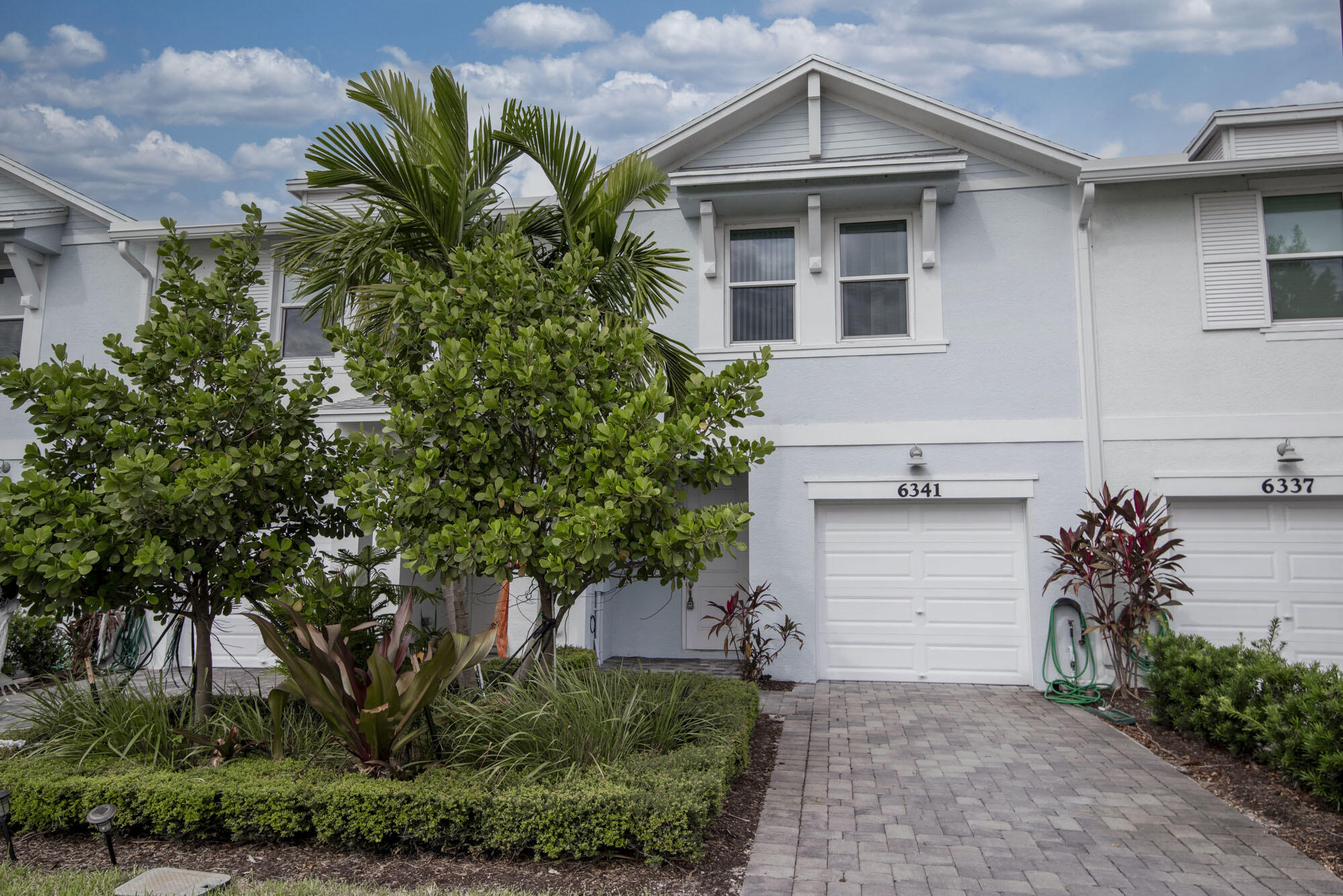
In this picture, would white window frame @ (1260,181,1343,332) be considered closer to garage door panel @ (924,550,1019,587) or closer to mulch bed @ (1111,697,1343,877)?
garage door panel @ (924,550,1019,587)

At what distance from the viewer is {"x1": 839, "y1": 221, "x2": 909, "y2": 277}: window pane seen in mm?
10062

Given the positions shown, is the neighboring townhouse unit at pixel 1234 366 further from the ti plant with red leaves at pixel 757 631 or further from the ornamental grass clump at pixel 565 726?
the ornamental grass clump at pixel 565 726

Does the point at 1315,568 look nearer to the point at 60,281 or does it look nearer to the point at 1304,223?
the point at 1304,223

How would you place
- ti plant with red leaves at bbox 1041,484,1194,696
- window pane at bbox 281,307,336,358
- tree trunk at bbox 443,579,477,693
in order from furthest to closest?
1. window pane at bbox 281,307,336,358
2. ti plant with red leaves at bbox 1041,484,1194,696
3. tree trunk at bbox 443,579,477,693

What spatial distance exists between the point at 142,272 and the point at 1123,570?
43.7 feet

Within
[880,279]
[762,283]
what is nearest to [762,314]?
[762,283]

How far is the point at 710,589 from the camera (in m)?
11.2

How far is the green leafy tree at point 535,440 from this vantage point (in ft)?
17.5

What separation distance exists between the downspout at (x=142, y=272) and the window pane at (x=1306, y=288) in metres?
14.5

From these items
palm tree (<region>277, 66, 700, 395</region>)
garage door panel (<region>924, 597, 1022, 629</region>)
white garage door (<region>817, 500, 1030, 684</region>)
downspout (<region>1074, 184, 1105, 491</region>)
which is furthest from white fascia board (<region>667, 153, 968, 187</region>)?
garage door panel (<region>924, 597, 1022, 629</region>)

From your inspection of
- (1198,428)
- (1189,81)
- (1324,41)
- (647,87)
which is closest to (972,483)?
(1198,428)

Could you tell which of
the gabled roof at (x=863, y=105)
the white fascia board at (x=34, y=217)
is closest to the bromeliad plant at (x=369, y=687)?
the gabled roof at (x=863, y=105)

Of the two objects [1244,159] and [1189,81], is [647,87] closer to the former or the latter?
[1189,81]

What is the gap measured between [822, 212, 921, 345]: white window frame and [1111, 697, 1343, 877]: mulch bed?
4935 millimetres
